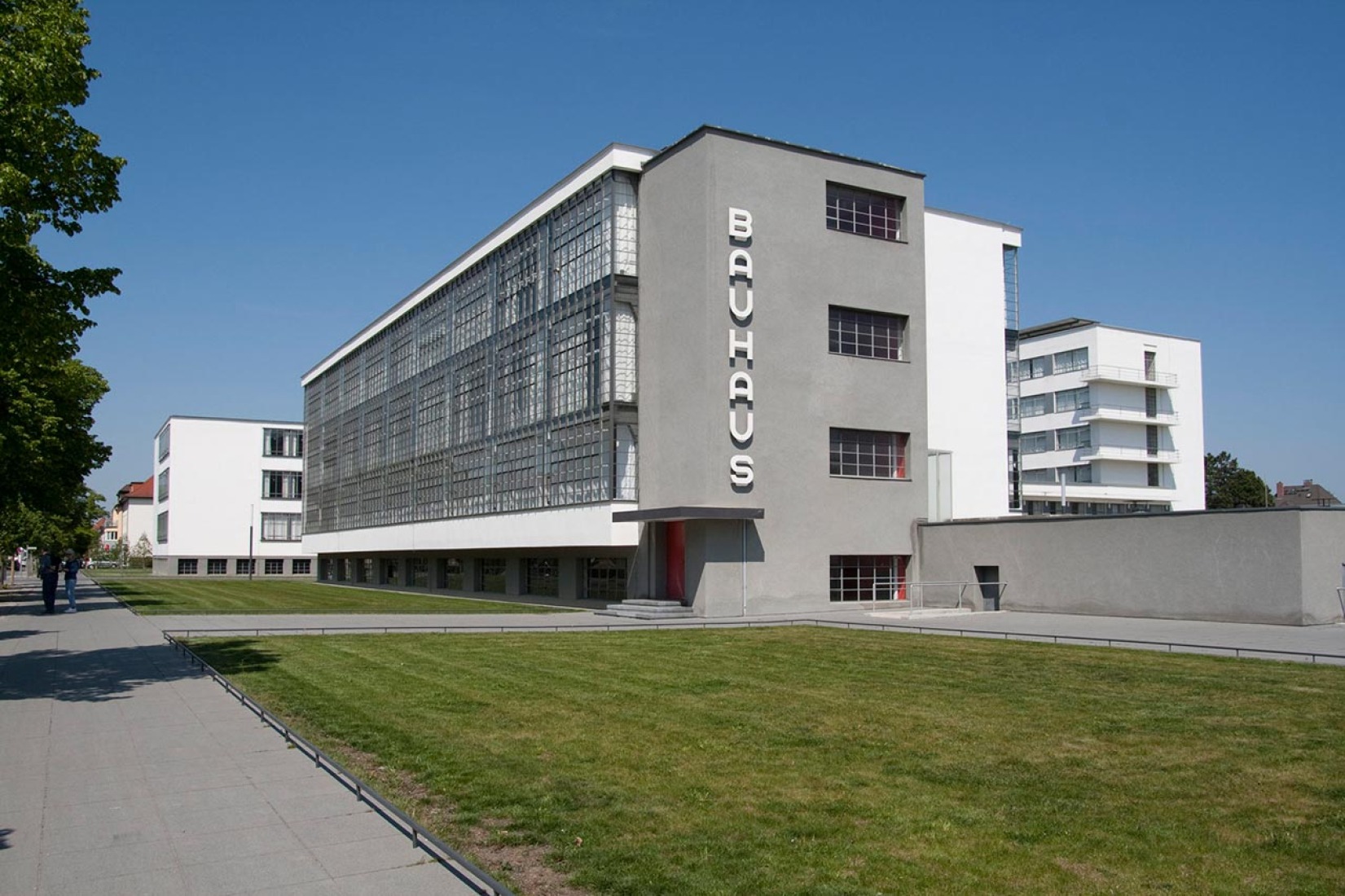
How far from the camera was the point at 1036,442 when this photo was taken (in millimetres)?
83562

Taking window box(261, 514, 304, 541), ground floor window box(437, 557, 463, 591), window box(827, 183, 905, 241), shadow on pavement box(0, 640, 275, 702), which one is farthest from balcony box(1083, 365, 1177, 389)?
window box(261, 514, 304, 541)

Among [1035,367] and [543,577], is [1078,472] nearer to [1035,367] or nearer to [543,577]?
[1035,367]

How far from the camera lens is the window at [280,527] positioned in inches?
3826

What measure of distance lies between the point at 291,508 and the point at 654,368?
7221 centimetres

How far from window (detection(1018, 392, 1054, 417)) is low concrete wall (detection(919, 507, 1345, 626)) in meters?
49.4

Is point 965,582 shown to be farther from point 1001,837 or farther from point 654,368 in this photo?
point 1001,837

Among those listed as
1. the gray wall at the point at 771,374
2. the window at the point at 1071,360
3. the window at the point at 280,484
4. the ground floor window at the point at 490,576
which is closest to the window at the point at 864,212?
the gray wall at the point at 771,374

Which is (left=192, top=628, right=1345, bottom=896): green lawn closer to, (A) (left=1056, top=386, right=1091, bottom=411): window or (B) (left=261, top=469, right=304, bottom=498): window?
(A) (left=1056, top=386, right=1091, bottom=411): window

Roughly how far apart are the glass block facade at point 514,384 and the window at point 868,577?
7617mm

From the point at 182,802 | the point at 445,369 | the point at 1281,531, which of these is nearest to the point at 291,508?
the point at 445,369

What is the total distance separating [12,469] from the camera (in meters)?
39.9

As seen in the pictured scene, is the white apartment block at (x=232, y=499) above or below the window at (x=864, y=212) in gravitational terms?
below

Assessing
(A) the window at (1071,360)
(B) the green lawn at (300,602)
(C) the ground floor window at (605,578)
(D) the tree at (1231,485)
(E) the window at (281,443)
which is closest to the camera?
(B) the green lawn at (300,602)

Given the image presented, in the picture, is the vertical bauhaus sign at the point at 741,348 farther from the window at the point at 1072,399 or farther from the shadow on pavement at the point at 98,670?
the window at the point at 1072,399
